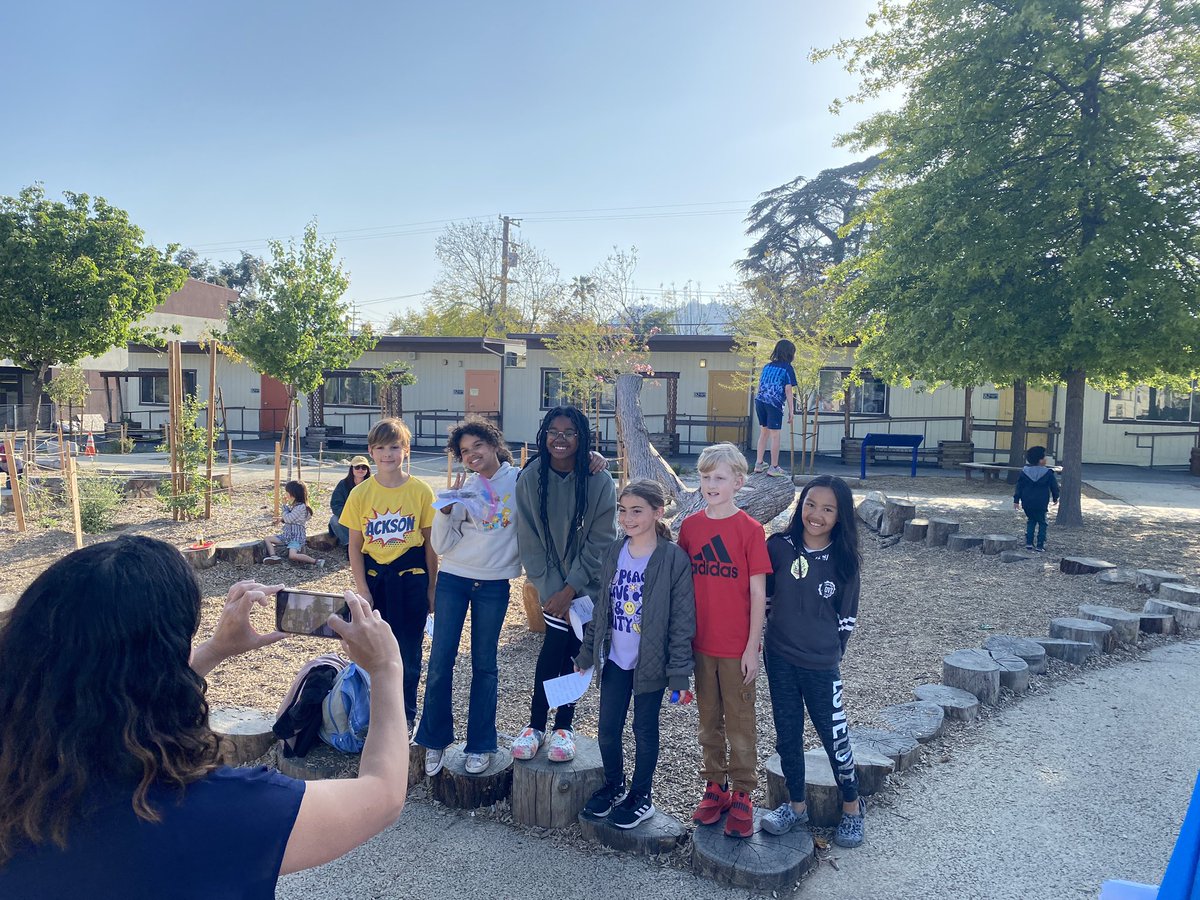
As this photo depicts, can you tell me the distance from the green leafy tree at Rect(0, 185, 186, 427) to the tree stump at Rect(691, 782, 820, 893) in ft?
44.5

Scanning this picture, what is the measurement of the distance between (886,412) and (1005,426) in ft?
9.78

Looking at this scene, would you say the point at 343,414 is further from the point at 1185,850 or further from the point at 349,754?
the point at 1185,850

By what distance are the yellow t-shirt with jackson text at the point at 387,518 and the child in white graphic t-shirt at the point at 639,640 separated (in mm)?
1166

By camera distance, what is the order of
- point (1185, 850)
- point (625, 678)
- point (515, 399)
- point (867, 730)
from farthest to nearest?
point (515, 399) → point (867, 730) → point (625, 678) → point (1185, 850)

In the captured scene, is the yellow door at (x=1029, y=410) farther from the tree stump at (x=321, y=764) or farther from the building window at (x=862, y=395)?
the tree stump at (x=321, y=764)

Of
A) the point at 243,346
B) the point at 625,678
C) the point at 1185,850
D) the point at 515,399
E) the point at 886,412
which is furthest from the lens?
the point at 515,399

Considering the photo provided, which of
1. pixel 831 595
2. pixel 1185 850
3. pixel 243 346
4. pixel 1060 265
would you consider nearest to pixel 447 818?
pixel 831 595

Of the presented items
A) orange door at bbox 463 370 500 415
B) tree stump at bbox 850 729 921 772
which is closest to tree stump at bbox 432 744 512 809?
tree stump at bbox 850 729 921 772

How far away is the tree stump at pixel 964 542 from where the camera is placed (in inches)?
366

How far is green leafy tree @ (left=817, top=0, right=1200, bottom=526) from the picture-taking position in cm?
918

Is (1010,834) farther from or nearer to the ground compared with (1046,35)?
nearer to the ground

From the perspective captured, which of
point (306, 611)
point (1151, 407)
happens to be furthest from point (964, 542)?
point (1151, 407)

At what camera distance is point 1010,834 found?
3279 millimetres

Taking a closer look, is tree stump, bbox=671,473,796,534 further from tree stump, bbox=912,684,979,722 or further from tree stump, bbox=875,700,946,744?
tree stump, bbox=875,700,946,744
